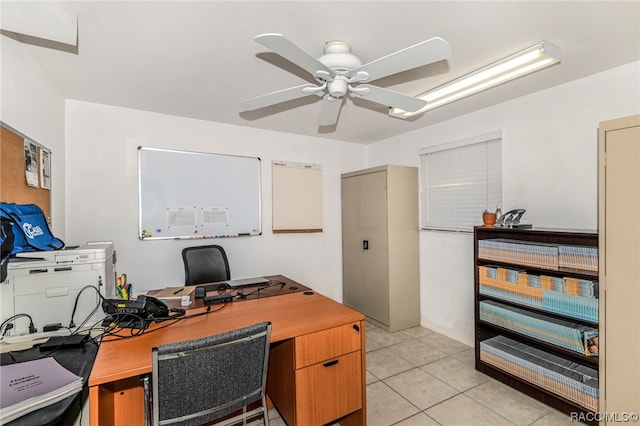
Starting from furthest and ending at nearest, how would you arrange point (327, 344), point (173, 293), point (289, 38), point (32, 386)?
point (173, 293) → point (289, 38) → point (327, 344) → point (32, 386)

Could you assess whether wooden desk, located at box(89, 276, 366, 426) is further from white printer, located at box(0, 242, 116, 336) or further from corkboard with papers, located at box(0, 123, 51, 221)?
corkboard with papers, located at box(0, 123, 51, 221)

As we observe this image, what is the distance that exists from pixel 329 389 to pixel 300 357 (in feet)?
0.96

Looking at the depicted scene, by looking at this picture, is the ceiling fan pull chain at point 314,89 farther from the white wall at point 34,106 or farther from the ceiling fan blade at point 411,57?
the white wall at point 34,106

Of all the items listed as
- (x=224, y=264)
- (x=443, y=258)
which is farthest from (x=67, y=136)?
(x=443, y=258)

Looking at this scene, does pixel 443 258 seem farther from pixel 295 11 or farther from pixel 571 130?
pixel 295 11

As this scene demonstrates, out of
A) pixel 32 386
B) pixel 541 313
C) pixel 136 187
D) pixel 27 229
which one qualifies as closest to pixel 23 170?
pixel 27 229

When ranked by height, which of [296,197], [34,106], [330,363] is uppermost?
[34,106]

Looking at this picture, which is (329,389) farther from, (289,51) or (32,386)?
(289,51)

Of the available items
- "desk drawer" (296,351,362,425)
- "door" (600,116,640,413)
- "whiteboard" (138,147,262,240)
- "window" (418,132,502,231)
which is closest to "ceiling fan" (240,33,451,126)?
"door" (600,116,640,413)

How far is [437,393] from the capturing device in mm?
2391

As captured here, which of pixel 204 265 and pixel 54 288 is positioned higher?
pixel 54 288

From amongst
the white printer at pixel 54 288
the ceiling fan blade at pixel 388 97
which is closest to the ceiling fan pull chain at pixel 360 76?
the ceiling fan blade at pixel 388 97

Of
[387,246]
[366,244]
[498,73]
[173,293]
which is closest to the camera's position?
[498,73]

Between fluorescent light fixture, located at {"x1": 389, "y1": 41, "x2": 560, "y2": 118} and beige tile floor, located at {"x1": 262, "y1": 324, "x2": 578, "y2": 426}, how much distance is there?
245 cm
